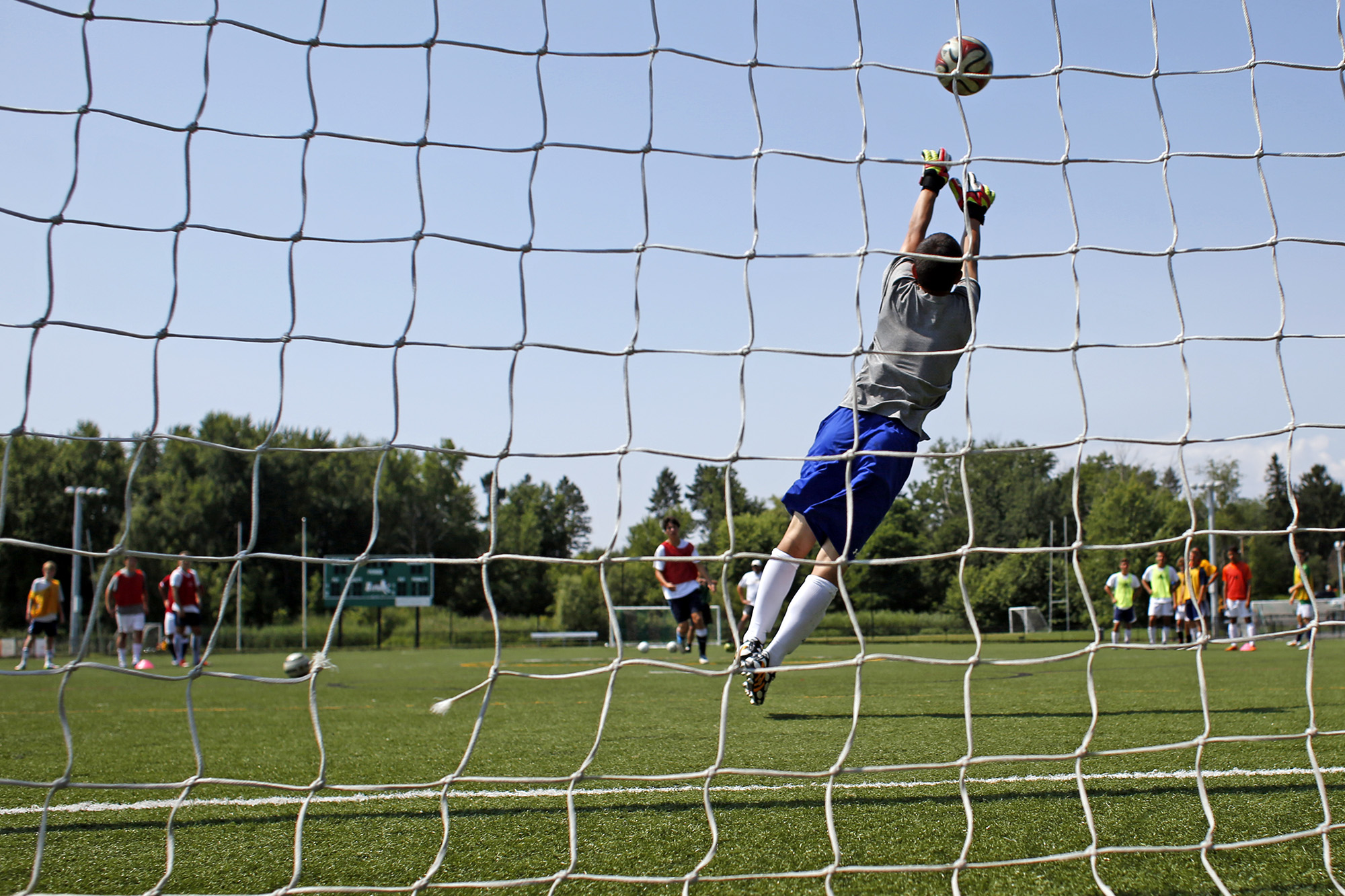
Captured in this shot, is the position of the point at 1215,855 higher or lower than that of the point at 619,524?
lower

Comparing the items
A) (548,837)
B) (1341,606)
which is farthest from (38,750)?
(1341,606)

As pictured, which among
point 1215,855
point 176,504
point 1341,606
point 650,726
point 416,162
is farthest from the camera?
point 176,504

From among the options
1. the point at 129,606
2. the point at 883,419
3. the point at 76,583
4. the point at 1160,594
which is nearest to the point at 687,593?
the point at 129,606

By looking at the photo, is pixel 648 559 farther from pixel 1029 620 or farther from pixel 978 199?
pixel 1029 620

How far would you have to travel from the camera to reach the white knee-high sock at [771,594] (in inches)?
135

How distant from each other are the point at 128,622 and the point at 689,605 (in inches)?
290

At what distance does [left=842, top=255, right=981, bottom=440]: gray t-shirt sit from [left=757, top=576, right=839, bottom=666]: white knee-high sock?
2.10ft

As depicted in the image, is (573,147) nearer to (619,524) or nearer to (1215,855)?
(619,524)

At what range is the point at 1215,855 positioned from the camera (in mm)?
2631

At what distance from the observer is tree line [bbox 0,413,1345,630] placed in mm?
43250

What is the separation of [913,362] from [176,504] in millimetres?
53788

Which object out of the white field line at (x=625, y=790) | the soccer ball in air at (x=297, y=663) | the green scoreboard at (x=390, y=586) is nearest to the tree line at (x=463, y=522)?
the green scoreboard at (x=390, y=586)

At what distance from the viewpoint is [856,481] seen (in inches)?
127

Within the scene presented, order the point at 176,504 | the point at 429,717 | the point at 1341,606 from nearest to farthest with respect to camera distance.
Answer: the point at 429,717 < the point at 1341,606 < the point at 176,504
